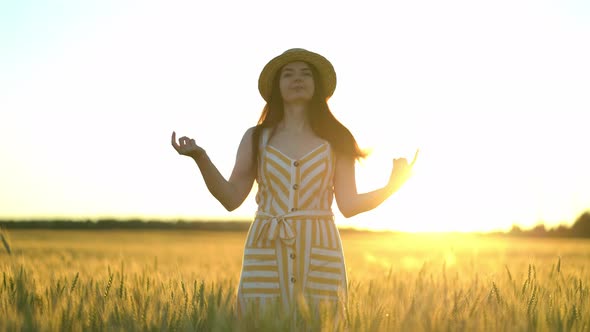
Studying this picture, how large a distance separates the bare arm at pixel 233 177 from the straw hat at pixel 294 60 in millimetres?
281

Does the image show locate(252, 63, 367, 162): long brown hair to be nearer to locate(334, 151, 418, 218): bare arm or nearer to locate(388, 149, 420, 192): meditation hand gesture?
locate(334, 151, 418, 218): bare arm

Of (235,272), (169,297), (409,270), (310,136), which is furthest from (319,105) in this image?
(409,270)

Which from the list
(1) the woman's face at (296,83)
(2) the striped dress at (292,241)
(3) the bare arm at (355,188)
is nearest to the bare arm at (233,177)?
(2) the striped dress at (292,241)

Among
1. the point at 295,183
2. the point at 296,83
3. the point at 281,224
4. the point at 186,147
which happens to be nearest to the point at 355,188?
the point at 295,183

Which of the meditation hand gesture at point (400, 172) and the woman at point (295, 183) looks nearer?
the woman at point (295, 183)

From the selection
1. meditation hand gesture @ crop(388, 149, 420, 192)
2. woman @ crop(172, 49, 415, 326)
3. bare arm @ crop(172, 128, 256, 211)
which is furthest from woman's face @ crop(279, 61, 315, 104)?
meditation hand gesture @ crop(388, 149, 420, 192)

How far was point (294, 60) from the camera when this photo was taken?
4281mm

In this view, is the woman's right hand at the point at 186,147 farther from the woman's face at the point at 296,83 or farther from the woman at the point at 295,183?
the woman's face at the point at 296,83

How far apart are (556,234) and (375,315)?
2394 centimetres

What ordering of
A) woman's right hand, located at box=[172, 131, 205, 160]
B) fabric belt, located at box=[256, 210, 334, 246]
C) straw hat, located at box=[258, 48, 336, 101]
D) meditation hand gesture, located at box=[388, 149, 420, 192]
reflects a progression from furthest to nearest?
straw hat, located at box=[258, 48, 336, 101], meditation hand gesture, located at box=[388, 149, 420, 192], fabric belt, located at box=[256, 210, 334, 246], woman's right hand, located at box=[172, 131, 205, 160]

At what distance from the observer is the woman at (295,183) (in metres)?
3.88

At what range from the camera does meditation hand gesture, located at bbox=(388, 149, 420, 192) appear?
13.5ft

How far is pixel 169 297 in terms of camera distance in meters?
3.66

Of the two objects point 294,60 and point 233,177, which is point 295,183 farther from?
point 294,60
